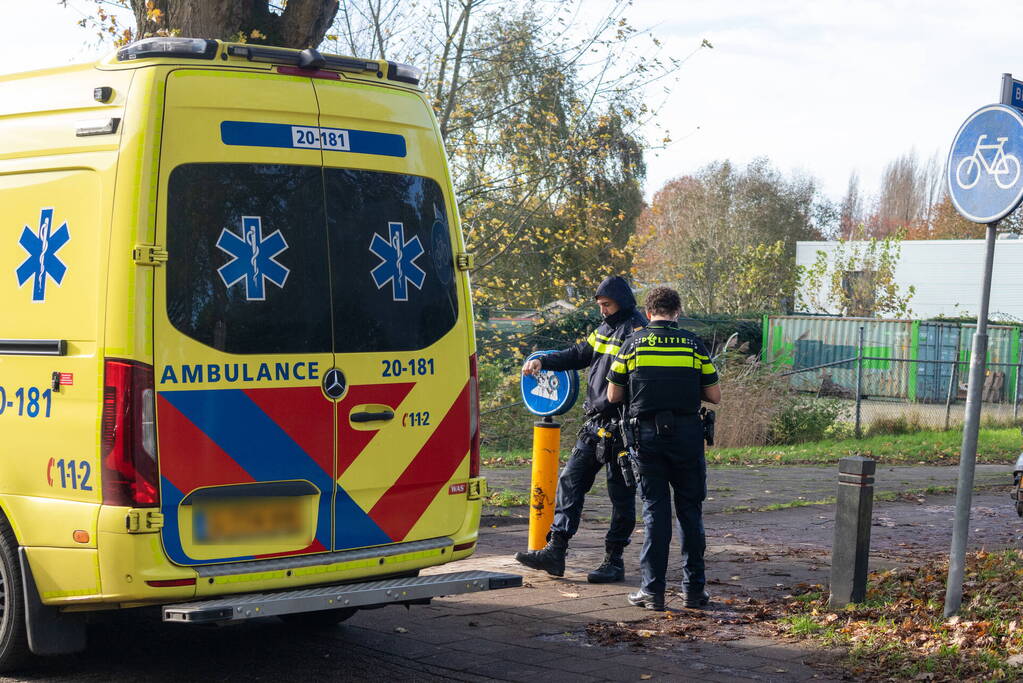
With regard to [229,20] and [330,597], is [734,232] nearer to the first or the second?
[229,20]

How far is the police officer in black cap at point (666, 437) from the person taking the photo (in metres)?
6.92

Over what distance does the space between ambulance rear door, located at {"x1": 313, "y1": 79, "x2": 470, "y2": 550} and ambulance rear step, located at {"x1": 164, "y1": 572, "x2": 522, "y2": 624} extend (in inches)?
10.6

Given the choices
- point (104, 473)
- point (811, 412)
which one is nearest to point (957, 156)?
point (104, 473)

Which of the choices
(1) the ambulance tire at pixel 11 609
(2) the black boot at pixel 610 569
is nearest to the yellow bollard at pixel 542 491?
(2) the black boot at pixel 610 569

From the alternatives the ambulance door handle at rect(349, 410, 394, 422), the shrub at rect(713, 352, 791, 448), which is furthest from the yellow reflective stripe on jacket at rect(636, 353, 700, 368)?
the shrub at rect(713, 352, 791, 448)

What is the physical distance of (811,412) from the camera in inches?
719

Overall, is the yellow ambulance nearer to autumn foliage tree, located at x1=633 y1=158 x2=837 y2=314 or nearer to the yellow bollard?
the yellow bollard

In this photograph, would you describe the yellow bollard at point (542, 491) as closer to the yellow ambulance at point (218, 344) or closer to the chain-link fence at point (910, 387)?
the yellow ambulance at point (218, 344)

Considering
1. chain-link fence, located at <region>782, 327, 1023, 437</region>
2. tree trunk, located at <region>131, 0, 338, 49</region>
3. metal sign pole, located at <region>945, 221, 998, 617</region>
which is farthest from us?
chain-link fence, located at <region>782, 327, 1023, 437</region>

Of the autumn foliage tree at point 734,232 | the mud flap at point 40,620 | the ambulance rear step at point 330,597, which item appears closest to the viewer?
the ambulance rear step at point 330,597

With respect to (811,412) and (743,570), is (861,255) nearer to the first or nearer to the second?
(811,412)

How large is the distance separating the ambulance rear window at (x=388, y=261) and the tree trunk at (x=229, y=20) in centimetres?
369

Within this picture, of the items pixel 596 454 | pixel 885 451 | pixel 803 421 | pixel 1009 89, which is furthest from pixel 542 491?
pixel 803 421

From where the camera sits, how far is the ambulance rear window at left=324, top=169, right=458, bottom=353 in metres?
5.34
